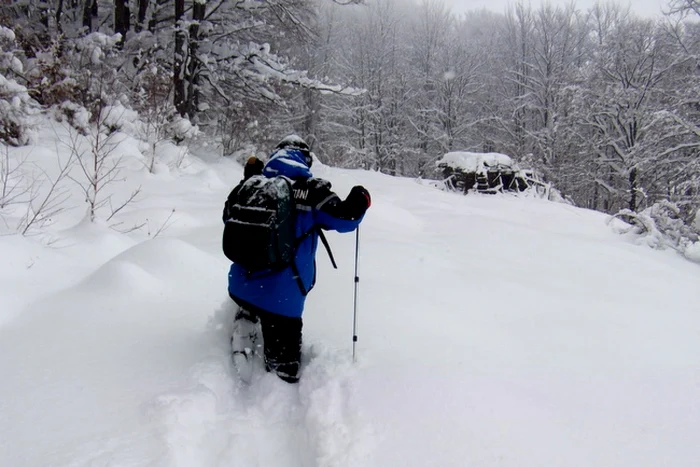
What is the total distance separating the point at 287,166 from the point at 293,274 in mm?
680

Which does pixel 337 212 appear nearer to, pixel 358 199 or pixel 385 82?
pixel 358 199

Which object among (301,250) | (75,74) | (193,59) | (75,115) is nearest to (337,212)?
(301,250)

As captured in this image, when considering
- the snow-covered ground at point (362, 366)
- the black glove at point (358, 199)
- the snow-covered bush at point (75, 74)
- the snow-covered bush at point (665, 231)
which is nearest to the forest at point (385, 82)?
the snow-covered bush at point (75, 74)

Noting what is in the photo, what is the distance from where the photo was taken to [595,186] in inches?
993

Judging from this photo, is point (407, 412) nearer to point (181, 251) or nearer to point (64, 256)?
point (181, 251)

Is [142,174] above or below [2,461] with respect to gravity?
above

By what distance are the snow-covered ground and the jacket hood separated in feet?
3.56

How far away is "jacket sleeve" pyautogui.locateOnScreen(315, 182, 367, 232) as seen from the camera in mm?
2582

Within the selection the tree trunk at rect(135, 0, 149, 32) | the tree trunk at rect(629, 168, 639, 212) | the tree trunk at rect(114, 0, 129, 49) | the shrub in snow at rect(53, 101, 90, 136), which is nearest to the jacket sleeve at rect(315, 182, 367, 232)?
the shrub in snow at rect(53, 101, 90, 136)

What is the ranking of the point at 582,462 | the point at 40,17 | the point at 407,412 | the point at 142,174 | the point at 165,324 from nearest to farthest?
the point at 582,462
the point at 407,412
the point at 165,324
the point at 142,174
the point at 40,17

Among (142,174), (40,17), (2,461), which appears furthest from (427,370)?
(40,17)

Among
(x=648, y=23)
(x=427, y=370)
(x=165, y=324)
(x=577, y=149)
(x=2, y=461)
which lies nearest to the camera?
(x=2, y=461)

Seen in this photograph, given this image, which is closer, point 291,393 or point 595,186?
point 291,393

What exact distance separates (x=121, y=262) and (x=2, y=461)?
1874 millimetres
